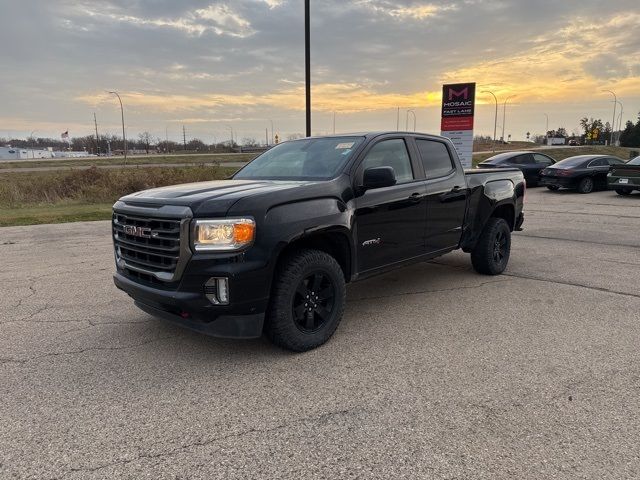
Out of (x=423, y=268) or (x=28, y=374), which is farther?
(x=423, y=268)

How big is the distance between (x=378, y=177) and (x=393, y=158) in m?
0.91

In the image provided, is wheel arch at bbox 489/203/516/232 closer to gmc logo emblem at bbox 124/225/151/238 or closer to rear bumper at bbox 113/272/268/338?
rear bumper at bbox 113/272/268/338

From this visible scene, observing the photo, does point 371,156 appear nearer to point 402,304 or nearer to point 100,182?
point 402,304

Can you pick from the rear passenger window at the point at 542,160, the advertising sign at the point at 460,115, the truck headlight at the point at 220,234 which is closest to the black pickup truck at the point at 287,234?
the truck headlight at the point at 220,234

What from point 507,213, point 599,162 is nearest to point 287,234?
point 507,213

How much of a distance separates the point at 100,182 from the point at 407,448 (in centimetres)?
2199

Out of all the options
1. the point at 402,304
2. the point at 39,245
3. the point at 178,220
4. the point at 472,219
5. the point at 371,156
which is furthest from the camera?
the point at 39,245

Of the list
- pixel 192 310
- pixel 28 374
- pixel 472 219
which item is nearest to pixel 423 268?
pixel 472 219

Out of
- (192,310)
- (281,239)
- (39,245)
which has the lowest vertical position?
(39,245)

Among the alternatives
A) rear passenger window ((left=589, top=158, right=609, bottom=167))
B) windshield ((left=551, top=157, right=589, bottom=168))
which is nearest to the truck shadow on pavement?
windshield ((left=551, top=157, right=589, bottom=168))

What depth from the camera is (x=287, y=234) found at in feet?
12.1

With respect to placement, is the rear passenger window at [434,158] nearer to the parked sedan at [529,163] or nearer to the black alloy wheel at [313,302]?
the black alloy wheel at [313,302]

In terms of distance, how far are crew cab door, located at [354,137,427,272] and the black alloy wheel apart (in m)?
0.52

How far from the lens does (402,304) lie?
536 cm
